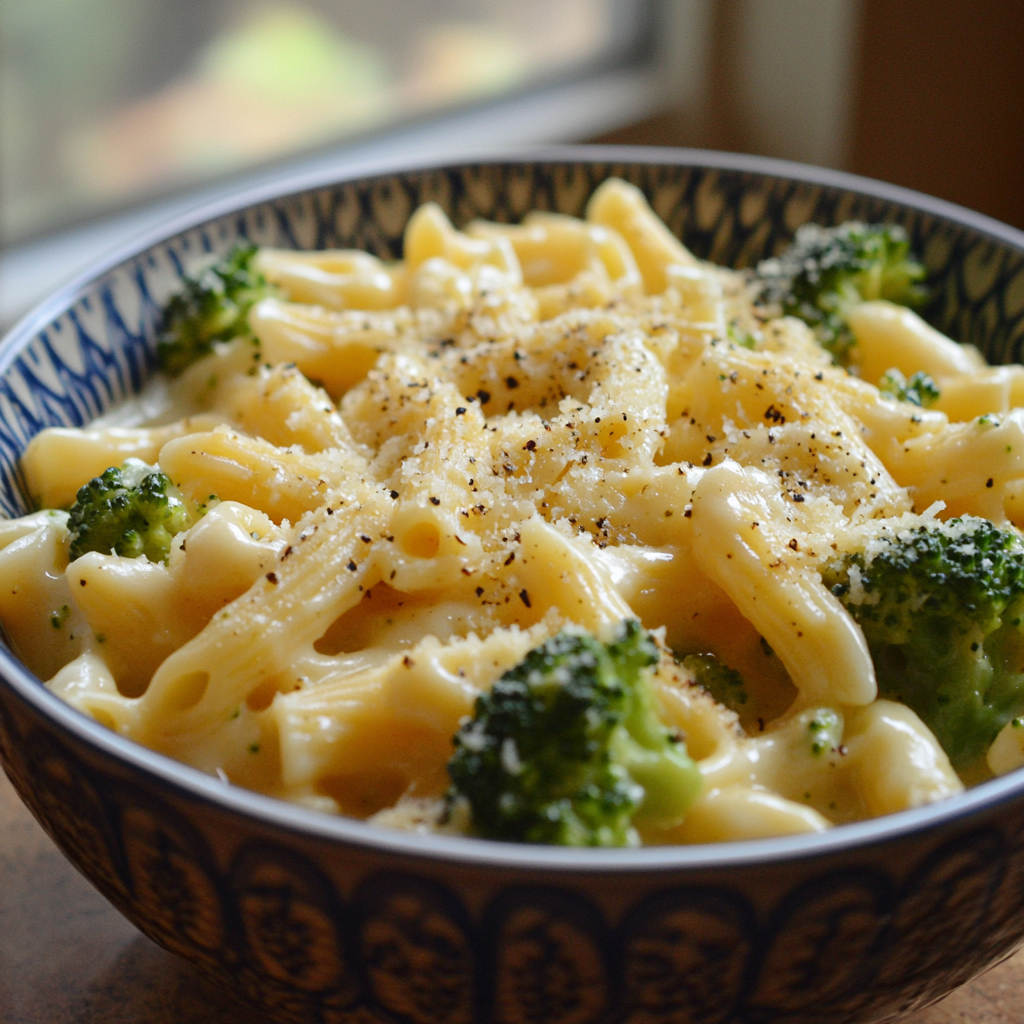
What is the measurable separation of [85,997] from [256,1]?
3.61 m

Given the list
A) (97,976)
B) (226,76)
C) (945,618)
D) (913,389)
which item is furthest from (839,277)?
(226,76)

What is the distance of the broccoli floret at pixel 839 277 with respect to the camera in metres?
2.14

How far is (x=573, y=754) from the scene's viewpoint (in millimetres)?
1137

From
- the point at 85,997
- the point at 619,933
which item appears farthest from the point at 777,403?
the point at 85,997

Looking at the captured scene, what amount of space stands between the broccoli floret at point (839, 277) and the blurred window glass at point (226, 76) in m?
2.70

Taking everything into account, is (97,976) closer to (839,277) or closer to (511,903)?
(511,903)

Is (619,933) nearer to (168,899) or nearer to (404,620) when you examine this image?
(168,899)

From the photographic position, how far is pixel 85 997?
148 cm

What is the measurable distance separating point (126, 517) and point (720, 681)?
794mm

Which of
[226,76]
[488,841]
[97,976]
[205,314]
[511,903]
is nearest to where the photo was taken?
[511,903]

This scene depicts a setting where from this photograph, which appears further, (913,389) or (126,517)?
(913,389)

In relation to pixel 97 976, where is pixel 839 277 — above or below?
above

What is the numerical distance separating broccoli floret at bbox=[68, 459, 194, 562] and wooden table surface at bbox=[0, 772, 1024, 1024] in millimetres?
468

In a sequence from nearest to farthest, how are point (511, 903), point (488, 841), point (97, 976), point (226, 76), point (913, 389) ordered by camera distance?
point (511, 903) < point (488, 841) < point (97, 976) < point (913, 389) < point (226, 76)
